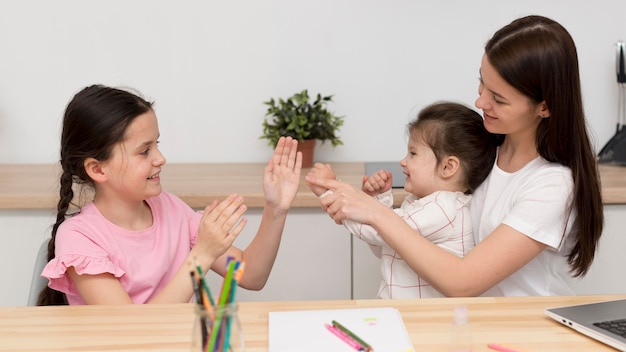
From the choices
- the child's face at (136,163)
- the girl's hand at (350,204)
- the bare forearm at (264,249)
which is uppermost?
the child's face at (136,163)

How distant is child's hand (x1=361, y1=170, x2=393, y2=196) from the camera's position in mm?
1768

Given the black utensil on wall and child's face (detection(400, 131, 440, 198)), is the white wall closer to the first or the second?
the black utensil on wall

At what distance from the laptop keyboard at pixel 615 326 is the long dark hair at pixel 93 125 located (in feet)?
3.25

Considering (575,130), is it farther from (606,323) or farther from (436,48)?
(436,48)

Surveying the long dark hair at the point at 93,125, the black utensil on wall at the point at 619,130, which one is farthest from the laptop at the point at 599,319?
the black utensil on wall at the point at 619,130

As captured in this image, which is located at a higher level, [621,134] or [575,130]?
[575,130]

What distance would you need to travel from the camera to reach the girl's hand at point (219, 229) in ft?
4.66

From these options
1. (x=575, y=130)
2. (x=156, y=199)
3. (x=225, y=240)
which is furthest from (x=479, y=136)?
(x=156, y=199)

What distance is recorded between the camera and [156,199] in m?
1.71

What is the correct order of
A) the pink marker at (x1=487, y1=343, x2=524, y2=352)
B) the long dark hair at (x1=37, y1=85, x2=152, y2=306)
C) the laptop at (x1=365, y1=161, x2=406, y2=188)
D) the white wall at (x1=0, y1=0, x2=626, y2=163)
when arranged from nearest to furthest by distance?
the pink marker at (x1=487, y1=343, x2=524, y2=352) → the long dark hair at (x1=37, y1=85, x2=152, y2=306) → the laptop at (x1=365, y1=161, x2=406, y2=188) → the white wall at (x1=0, y1=0, x2=626, y2=163)

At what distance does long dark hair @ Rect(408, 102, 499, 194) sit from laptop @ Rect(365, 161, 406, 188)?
1.39 feet

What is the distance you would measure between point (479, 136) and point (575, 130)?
0.24m

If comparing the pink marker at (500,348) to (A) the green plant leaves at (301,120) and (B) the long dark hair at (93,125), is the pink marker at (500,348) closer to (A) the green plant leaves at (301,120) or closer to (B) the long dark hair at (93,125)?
(B) the long dark hair at (93,125)

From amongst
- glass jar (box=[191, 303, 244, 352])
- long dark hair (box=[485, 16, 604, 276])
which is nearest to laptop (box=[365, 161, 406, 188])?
long dark hair (box=[485, 16, 604, 276])
